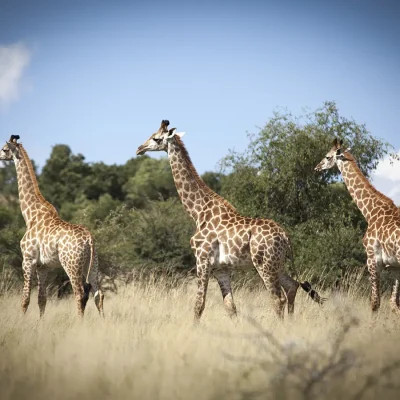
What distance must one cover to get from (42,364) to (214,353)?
181cm

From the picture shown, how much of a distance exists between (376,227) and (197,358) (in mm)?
4486

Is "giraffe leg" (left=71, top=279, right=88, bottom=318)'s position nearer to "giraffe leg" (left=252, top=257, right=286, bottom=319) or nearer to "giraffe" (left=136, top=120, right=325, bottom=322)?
"giraffe" (left=136, top=120, right=325, bottom=322)

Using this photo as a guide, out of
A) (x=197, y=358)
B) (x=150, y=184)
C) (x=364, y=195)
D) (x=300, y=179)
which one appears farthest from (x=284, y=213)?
(x=150, y=184)

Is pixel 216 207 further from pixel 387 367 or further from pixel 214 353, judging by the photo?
pixel 387 367

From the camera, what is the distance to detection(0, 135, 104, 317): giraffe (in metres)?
9.95

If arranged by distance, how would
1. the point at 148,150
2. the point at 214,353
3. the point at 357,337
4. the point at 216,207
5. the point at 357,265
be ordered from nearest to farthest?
the point at 214,353 < the point at 357,337 < the point at 216,207 < the point at 148,150 < the point at 357,265

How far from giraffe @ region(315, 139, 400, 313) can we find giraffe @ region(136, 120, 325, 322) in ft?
3.37

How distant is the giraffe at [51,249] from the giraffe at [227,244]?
1708 millimetres

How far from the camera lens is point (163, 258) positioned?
16.6 m

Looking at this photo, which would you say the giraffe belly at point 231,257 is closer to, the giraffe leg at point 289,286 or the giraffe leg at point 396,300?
the giraffe leg at point 289,286

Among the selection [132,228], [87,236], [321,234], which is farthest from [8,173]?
[87,236]

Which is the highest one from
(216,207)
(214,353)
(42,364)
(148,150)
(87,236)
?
(148,150)

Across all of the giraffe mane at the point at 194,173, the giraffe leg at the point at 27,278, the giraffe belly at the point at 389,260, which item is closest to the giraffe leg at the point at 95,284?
the giraffe leg at the point at 27,278

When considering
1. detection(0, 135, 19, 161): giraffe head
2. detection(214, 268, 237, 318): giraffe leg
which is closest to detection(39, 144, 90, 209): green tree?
detection(0, 135, 19, 161): giraffe head
